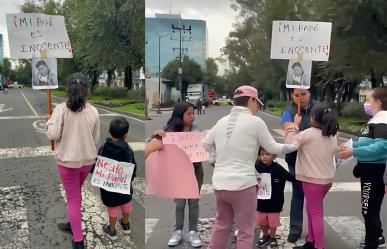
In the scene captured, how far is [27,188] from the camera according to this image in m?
5.37

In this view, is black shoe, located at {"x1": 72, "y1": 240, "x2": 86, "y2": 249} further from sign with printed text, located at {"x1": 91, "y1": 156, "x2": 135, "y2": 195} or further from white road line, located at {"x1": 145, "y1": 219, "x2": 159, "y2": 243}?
white road line, located at {"x1": 145, "y1": 219, "x2": 159, "y2": 243}

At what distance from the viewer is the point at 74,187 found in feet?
11.9

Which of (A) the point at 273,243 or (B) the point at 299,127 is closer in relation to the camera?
(B) the point at 299,127

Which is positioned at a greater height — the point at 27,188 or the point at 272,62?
the point at 272,62

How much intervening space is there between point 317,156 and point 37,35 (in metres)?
2.47

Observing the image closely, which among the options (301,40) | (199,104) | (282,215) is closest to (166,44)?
(199,104)

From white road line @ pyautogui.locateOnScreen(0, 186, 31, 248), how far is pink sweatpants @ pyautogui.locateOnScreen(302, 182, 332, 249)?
2455 millimetres

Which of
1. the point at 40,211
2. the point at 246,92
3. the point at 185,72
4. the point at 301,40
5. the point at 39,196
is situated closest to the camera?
the point at 246,92

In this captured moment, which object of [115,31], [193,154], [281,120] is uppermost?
[115,31]

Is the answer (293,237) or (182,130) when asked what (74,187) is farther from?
(293,237)

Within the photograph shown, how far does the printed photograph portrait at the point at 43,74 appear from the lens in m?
3.71

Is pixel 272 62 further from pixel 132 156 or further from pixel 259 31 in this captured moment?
pixel 132 156

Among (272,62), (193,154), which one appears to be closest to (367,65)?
(272,62)

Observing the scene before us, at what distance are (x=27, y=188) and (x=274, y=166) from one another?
9.78ft
